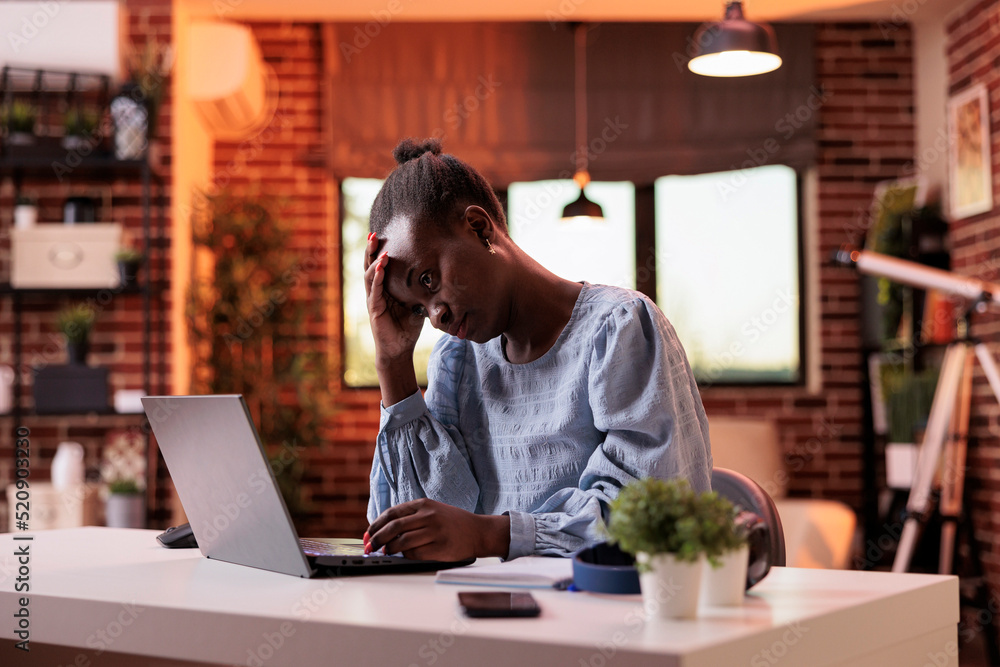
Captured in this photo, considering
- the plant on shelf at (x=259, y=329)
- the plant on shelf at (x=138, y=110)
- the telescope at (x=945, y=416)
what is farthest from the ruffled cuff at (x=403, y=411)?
the plant on shelf at (x=259, y=329)

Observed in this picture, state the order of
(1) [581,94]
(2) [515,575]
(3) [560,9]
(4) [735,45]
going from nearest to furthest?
1. (2) [515,575]
2. (4) [735,45]
3. (3) [560,9]
4. (1) [581,94]

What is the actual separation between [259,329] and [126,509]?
1003mm

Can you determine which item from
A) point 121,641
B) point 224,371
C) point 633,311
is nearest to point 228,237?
point 224,371

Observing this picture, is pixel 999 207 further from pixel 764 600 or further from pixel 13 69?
pixel 13 69

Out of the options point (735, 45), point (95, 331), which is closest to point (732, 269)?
point (735, 45)

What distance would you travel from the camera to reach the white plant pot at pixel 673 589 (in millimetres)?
916

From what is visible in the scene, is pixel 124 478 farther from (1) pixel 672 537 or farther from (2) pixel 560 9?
(1) pixel 672 537

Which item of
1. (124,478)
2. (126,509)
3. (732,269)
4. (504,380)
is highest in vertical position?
(732,269)

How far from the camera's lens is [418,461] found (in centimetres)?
162

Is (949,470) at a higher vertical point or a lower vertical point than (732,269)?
lower

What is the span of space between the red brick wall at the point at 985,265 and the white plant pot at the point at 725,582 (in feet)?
11.8

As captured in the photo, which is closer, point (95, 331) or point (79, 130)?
point (79, 130)

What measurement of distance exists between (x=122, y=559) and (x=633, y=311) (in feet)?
2.58

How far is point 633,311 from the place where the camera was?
1.51 meters
